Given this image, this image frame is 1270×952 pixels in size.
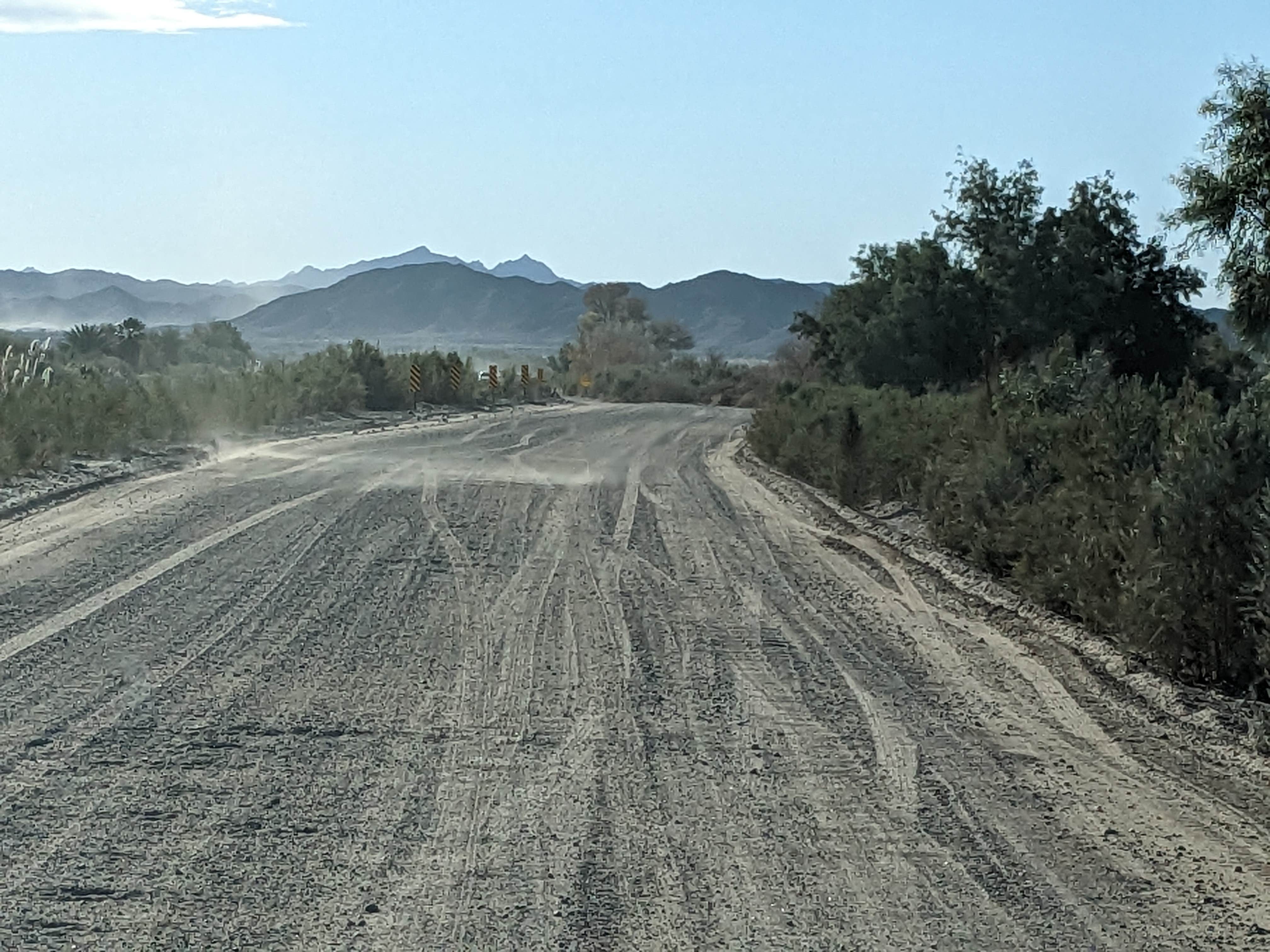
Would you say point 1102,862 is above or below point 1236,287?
below

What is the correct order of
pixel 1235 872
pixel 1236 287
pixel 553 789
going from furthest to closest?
pixel 1236 287, pixel 553 789, pixel 1235 872

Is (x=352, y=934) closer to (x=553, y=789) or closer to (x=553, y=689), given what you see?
(x=553, y=789)

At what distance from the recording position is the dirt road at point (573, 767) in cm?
621

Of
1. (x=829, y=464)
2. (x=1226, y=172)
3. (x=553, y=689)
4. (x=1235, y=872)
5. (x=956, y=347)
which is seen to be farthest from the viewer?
(x=956, y=347)

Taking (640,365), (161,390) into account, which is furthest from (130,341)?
(161,390)

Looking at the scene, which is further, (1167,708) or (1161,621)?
(1161,621)

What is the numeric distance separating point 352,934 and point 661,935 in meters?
1.11

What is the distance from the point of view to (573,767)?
8.29 m

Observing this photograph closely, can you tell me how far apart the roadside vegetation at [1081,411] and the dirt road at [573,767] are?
87cm

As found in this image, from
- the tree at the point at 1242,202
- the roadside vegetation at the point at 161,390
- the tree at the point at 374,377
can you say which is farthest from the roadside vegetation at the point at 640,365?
the tree at the point at 1242,202

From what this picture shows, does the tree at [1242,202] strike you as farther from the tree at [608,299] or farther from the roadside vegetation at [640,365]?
the tree at [608,299]

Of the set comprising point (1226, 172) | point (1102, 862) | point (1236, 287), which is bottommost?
point (1102, 862)

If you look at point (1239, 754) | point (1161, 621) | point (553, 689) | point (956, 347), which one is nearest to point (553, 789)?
point (553, 689)

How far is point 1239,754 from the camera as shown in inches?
354
